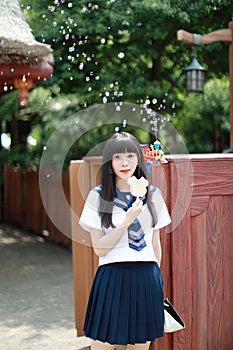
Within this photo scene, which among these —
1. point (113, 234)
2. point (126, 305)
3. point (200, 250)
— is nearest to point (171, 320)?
point (126, 305)

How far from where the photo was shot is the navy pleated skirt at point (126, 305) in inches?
87.1

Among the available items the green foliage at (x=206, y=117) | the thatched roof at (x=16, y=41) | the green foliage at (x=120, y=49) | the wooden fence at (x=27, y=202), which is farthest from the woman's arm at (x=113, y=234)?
the green foliage at (x=206, y=117)

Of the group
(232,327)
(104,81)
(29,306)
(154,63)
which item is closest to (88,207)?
(232,327)

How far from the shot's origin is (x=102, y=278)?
227 cm

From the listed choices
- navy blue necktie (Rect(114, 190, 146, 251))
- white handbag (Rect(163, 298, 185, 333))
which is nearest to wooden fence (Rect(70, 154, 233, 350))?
white handbag (Rect(163, 298, 185, 333))

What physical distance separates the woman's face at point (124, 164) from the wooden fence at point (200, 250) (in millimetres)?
315

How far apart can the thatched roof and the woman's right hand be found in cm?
242

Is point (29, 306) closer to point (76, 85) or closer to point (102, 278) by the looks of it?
point (102, 278)

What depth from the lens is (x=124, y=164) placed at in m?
2.23

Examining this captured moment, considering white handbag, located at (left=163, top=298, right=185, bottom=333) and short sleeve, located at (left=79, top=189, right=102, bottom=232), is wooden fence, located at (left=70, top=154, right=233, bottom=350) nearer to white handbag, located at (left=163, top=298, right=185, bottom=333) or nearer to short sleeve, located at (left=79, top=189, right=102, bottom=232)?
white handbag, located at (left=163, top=298, right=185, bottom=333)

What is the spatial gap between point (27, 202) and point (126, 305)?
21.1 ft

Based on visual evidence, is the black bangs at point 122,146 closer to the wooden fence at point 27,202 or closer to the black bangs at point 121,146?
the black bangs at point 121,146

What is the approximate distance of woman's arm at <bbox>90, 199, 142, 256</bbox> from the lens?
6.94 feet

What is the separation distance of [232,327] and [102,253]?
2.99 ft
